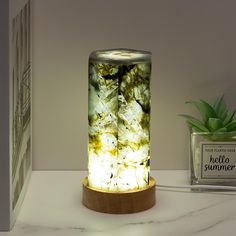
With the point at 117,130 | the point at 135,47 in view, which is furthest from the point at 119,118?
the point at 135,47

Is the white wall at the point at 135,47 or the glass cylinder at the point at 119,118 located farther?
the white wall at the point at 135,47

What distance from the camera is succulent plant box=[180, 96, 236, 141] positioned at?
3.70ft

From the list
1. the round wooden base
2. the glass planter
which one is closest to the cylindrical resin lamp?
the round wooden base

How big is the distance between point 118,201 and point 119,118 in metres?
0.13

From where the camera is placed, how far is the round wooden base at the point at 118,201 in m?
1.02

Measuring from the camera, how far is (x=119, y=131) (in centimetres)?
103

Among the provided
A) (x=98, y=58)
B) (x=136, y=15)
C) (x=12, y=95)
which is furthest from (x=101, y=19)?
(x=12, y=95)

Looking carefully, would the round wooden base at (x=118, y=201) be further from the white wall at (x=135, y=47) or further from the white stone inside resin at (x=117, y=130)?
the white wall at (x=135, y=47)

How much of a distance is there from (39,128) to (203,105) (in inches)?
12.9

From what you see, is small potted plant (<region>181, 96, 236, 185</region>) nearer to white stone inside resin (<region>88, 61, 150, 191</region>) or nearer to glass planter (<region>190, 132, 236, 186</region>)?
glass planter (<region>190, 132, 236, 186</region>)

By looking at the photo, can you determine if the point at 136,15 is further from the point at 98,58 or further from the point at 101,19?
the point at 98,58

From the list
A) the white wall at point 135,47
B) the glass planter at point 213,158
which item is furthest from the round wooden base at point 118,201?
the white wall at point 135,47

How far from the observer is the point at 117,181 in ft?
3.39

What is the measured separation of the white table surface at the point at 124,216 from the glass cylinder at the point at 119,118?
58mm
